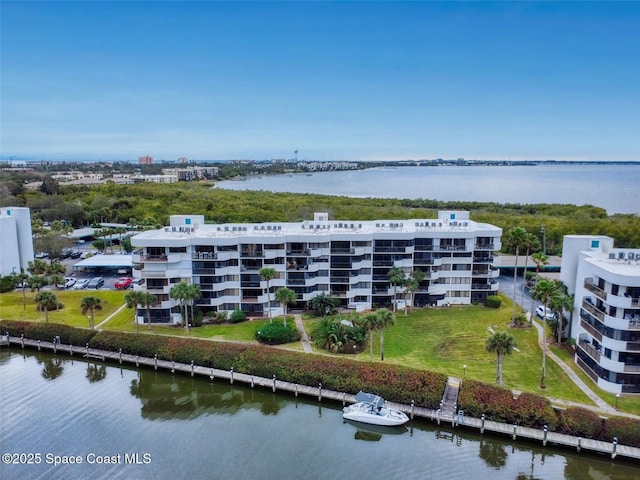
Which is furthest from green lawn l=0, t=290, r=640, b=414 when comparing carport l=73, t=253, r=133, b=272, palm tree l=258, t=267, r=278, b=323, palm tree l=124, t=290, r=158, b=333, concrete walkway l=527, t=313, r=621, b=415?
carport l=73, t=253, r=133, b=272

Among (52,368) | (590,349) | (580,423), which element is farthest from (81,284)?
(590,349)

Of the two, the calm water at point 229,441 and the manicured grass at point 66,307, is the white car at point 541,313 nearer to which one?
the calm water at point 229,441

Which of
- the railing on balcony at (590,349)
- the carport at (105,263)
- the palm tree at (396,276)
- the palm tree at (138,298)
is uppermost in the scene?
the palm tree at (396,276)

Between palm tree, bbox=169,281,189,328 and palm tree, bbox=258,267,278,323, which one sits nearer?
palm tree, bbox=169,281,189,328

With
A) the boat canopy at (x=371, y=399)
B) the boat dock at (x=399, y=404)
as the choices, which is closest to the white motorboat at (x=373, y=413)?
the boat canopy at (x=371, y=399)

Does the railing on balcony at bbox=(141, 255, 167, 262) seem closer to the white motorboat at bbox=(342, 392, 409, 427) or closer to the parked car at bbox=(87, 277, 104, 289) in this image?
the parked car at bbox=(87, 277, 104, 289)

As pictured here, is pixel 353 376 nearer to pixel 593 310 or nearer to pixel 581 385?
pixel 581 385

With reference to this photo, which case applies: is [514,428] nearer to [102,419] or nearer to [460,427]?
[460,427]
